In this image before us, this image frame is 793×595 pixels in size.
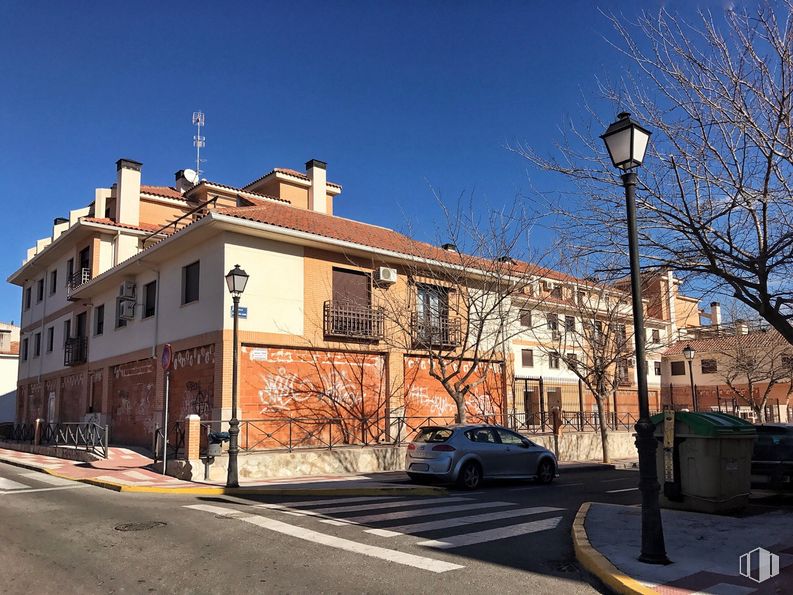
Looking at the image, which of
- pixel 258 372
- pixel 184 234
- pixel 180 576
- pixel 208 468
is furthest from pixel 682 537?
pixel 184 234

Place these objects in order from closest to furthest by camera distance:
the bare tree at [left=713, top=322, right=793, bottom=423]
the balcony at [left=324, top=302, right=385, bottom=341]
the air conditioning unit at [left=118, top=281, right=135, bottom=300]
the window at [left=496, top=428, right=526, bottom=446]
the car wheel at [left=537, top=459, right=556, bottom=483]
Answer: the window at [left=496, top=428, right=526, bottom=446], the car wheel at [left=537, top=459, right=556, bottom=483], the balcony at [left=324, top=302, right=385, bottom=341], the air conditioning unit at [left=118, top=281, right=135, bottom=300], the bare tree at [left=713, top=322, right=793, bottom=423]

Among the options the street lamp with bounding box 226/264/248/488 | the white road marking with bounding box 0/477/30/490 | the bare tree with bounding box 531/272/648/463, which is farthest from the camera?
the bare tree with bounding box 531/272/648/463

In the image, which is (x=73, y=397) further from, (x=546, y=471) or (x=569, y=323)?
(x=546, y=471)

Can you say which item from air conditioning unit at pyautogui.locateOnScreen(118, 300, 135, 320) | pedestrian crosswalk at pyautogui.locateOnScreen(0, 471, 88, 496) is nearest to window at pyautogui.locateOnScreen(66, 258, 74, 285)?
air conditioning unit at pyautogui.locateOnScreen(118, 300, 135, 320)

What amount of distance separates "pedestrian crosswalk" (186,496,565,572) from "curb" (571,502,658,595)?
3.24 feet

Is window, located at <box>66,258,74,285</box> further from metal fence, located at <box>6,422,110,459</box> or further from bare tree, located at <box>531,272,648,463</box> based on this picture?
bare tree, located at <box>531,272,648,463</box>

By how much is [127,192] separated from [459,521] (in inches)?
931

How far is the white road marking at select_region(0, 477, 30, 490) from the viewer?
1286 cm

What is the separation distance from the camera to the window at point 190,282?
19453 mm

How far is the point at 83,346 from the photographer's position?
2666cm

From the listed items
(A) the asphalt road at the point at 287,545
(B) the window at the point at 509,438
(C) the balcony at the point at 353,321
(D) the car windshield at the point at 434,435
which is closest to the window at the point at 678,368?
(C) the balcony at the point at 353,321

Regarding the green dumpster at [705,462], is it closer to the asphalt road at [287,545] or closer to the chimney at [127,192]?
the asphalt road at [287,545]

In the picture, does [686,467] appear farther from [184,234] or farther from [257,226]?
[184,234]

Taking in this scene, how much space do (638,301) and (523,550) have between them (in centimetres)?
302
